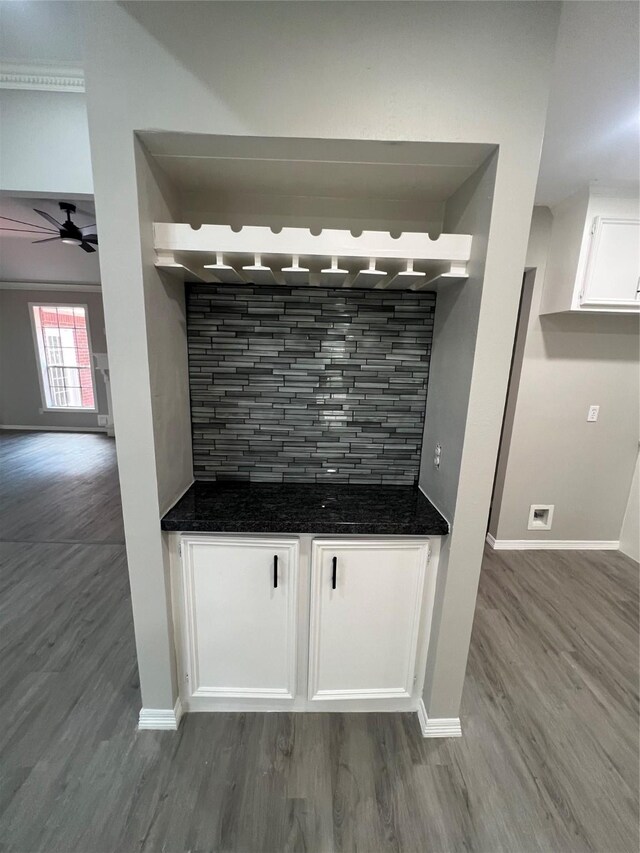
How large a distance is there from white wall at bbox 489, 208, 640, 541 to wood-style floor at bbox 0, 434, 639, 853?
0.87 metres

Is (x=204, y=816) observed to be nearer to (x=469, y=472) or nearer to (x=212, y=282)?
(x=469, y=472)

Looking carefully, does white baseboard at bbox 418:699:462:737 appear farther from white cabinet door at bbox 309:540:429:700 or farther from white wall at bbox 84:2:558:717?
white wall at bbox 84:2:558:717

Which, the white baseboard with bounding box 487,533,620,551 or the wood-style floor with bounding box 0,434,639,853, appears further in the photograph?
the white baseboard with bounding box 487,533,620,551

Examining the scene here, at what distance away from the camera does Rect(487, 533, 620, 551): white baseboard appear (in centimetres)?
284

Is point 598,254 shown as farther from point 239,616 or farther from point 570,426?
point 239,616

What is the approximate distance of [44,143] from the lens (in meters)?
1.50

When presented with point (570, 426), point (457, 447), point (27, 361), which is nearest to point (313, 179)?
point (457, 447)

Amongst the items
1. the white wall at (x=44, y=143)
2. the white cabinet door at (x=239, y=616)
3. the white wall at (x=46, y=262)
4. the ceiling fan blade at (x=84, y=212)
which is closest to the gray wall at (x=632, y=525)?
the white cabinet door at (x=239, y=616)

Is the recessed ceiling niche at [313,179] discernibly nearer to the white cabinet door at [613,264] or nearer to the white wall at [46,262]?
the white cabinet door at [613,264]

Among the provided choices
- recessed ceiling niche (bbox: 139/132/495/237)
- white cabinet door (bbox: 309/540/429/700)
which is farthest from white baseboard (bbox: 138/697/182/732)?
recessed ceiling niche (bbox: 139/132/495/237)

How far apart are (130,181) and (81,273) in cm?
Answer: 574

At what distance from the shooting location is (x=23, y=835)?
1084 millimetres

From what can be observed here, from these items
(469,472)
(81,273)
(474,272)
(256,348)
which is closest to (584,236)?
(474,272)

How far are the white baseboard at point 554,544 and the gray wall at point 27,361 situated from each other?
6.43m
